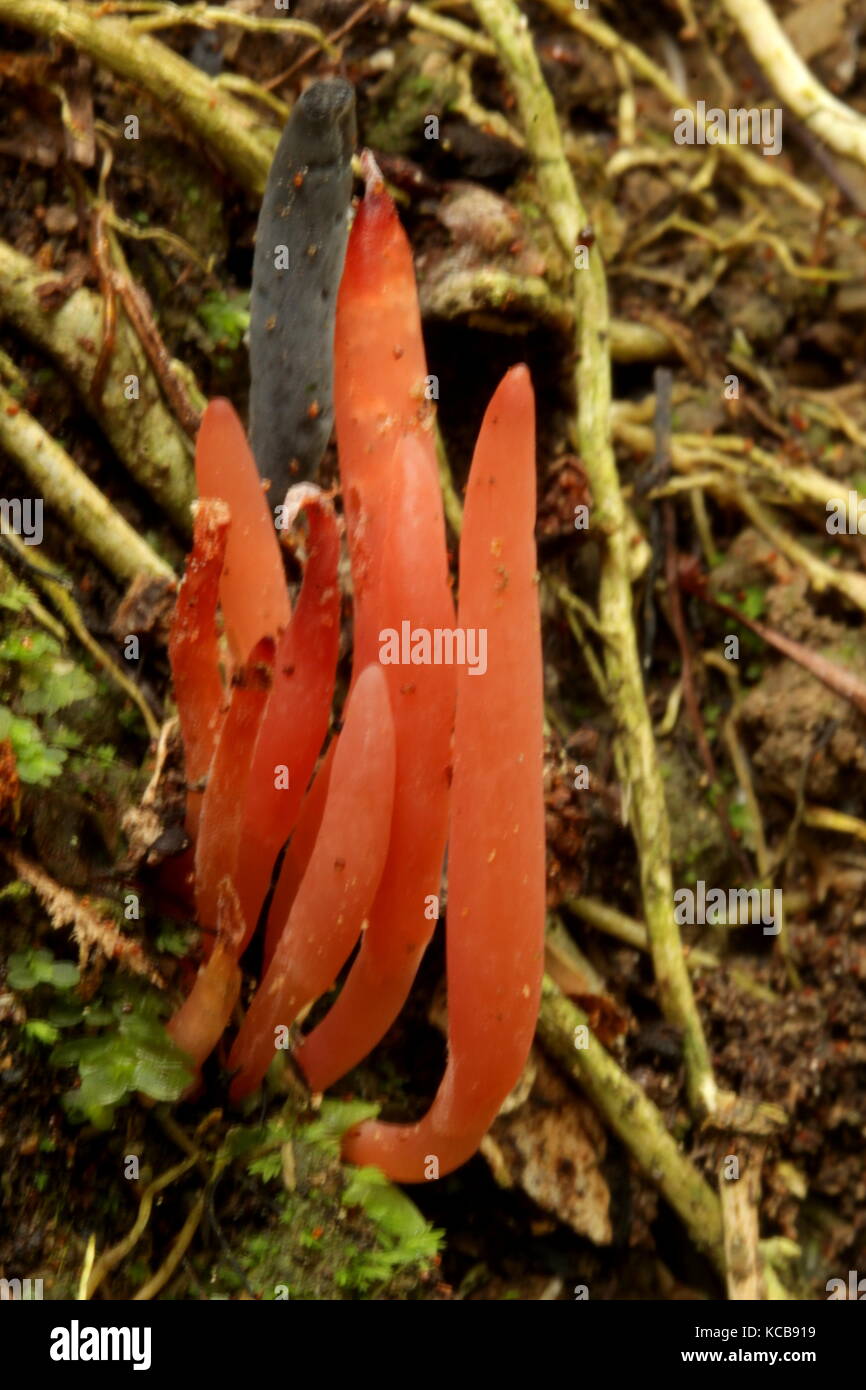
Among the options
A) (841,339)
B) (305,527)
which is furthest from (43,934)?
(841,339)

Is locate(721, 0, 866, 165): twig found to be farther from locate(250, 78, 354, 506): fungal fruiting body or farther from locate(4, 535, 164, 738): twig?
locate(4, 535, 164, 738): twig

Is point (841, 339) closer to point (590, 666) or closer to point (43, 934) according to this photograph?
point (590, 666)

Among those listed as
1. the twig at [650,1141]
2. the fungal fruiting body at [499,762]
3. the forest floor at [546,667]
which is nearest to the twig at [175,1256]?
the forest floor at [546,667]

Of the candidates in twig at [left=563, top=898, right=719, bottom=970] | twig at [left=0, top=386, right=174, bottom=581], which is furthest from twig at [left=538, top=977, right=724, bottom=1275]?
twig at [left=0, top=386, right=174, bottom=581]

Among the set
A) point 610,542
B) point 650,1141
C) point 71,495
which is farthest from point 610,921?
point 71,495

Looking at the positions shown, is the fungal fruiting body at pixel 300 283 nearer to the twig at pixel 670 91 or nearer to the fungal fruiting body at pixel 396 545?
the fungal fruiting body at pixel 396 545

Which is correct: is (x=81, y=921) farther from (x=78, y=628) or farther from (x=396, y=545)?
(x=396, y=545)
